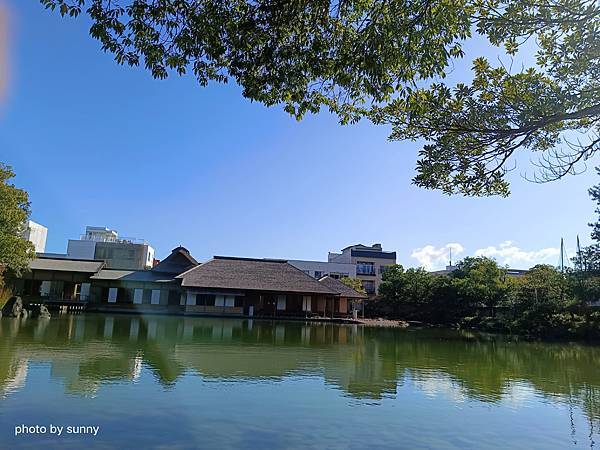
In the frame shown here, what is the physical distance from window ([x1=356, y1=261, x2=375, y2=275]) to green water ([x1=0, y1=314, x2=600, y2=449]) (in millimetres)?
33497

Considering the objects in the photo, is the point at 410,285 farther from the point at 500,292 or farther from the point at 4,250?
the point at 4,250

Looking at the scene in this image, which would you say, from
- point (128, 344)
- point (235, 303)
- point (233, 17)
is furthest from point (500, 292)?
point (233, 17)

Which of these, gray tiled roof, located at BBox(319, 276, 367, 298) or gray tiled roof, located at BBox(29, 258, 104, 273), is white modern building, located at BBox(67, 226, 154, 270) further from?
gray tiled roof, located at BBox(319, 276, 367, 298)

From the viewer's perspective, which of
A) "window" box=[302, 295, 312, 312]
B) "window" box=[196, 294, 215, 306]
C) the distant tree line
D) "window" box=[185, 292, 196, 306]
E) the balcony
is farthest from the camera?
the balcony

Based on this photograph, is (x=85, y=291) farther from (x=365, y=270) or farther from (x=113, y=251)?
(x=365, y=270)

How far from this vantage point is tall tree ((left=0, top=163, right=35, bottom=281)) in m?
17.2

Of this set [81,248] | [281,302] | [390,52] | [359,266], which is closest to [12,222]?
[281,302]

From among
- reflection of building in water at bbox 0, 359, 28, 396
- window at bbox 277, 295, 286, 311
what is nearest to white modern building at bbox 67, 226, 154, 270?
window at bbox 277, 295, 286, 311

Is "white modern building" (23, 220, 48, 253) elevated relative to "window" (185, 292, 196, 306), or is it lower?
elevated

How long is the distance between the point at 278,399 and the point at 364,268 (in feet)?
129

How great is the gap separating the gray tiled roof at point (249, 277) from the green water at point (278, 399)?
48.0 ft

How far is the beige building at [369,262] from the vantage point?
146 feet

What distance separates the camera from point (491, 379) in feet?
29.7

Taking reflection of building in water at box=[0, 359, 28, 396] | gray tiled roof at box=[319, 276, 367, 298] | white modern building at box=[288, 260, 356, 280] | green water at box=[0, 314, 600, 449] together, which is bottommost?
green water at box=[0, 314, 600, 449]
